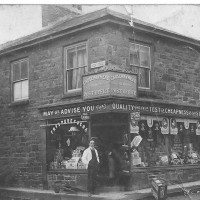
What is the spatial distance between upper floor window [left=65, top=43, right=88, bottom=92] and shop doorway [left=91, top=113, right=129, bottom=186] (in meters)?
1.57

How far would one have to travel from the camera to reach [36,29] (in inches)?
690

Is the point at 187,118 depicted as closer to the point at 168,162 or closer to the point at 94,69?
the point at 168,162

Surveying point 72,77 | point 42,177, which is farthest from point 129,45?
point 42,177

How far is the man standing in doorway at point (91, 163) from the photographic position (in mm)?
11422

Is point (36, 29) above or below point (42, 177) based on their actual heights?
above

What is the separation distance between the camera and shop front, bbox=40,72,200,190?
11852 millimetres

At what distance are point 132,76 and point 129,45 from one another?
1.31 metres

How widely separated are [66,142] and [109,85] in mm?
3296

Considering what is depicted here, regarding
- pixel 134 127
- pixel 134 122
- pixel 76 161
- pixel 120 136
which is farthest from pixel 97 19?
pixel 76 161

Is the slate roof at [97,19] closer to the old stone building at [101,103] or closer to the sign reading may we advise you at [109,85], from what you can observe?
the old stone building at [101,103]

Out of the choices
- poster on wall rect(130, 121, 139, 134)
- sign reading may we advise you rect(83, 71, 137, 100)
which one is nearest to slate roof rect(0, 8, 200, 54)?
sign reading may we advise you rect(83, 71, 137, 100)

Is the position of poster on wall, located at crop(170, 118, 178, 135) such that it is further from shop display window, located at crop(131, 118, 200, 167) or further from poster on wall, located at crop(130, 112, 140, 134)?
poster on wall, located at crop(130, 112, 140, 134)

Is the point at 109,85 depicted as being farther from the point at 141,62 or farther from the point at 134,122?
the point at 141,62

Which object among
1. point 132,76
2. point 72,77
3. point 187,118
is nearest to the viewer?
point 132,76
